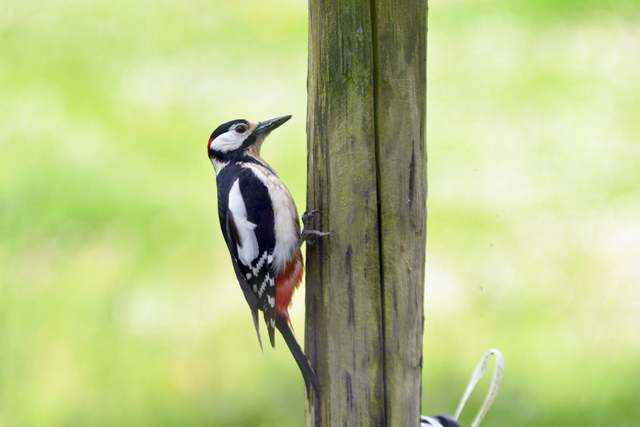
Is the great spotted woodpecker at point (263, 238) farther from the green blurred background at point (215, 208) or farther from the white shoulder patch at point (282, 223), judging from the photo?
the green blurred background at point (215, 208)

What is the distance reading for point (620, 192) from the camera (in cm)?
503

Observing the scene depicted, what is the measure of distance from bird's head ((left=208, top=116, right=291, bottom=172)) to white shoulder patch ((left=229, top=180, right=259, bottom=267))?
0.26m

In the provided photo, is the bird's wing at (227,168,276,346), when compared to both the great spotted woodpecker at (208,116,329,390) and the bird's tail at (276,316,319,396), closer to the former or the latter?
the great spotted woodpecker at (208,116,329,390)

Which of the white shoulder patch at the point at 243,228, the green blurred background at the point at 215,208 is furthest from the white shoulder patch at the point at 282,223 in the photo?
the green blurred background at the point at 215,208

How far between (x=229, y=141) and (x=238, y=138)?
0.15 ft

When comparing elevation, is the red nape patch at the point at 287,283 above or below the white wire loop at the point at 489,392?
above

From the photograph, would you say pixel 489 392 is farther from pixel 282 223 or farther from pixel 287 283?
pixel 282 223

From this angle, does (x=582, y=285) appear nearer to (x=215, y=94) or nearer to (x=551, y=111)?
(x=551, y=111)

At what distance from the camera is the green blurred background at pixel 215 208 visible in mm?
4129

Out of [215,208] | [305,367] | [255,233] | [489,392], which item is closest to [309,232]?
[305,367]

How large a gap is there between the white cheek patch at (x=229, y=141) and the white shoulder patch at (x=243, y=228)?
30 centimetres

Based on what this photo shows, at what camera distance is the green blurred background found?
163 inches

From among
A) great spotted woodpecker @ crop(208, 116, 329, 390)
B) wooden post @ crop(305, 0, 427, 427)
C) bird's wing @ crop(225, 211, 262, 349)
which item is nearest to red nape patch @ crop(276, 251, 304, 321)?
great spotted woodpecker @ crop(208, 116, 329, 390)

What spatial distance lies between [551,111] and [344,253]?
4.44 m
